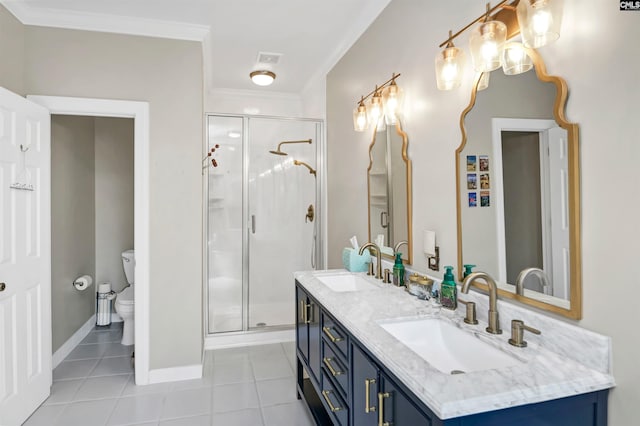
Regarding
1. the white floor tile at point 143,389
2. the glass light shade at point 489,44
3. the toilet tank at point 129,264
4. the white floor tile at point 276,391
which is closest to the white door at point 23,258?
the white floor tile at point 143,389

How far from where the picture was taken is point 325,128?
3.72 m

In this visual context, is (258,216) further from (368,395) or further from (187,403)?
(368,395)

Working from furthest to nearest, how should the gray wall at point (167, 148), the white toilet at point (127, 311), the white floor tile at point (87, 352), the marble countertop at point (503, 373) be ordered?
the white toilet at point (127, 311)
the white floor tile at point (87, 352)
the gray wall at point (167, 148)
the marble countertop at point (503, 373)

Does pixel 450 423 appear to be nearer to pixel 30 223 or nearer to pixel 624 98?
pixel 624 98

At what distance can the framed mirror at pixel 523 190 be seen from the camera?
3.96ft

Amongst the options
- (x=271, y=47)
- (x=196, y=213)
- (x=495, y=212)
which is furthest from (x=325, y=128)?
(x=495, y=212)

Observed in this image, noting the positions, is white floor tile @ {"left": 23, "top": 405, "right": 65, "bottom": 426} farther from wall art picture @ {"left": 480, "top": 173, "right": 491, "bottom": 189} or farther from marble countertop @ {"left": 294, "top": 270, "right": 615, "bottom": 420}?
wall art picture @ {"left": 480, "top": 173, "right": 491, "bottom": 189}

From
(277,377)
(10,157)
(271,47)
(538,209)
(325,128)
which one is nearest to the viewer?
(538,209)

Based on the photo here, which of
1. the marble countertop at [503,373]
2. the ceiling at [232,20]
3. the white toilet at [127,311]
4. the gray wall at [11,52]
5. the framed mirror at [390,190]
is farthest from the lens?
the white toilet at [127,311]

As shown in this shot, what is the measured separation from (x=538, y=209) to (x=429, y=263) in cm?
75

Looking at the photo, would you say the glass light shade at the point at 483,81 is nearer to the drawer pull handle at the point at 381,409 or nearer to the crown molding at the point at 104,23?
the drawer pull handle at the point at 381,409

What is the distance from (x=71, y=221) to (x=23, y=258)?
1.34 m

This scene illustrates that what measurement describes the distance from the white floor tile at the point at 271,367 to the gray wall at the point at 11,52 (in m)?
2.65

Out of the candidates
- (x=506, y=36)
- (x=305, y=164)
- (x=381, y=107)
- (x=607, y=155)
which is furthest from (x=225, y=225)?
(x=607, y=155)
